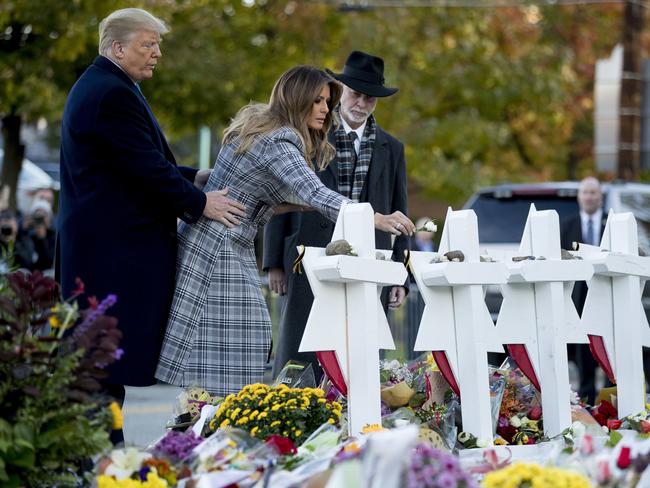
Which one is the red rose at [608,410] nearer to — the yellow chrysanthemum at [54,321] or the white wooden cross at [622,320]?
the white wooden cross at [622,320]

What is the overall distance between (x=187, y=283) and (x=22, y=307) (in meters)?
1.44

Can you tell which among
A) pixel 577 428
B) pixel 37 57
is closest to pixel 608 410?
pixel 577 428

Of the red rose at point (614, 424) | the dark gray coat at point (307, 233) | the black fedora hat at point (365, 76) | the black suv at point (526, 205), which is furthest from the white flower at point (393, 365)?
the black suv at point (526, 205)

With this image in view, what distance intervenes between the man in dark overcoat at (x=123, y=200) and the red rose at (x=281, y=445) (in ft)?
3.26

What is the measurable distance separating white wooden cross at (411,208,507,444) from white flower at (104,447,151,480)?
4.94ft

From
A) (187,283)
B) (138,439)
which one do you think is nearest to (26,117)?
(138,439)

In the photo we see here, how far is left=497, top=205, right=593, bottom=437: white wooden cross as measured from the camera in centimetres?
532

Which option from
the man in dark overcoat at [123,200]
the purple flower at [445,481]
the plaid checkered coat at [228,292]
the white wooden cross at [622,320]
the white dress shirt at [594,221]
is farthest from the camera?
the white dress shirt at [594,221]

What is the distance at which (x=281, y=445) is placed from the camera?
4.27 metres

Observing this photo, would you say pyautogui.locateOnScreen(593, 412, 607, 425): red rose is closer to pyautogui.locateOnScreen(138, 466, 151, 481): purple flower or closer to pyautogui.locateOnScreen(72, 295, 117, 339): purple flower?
pyautogui.locateOnScreen(138, 466, 151, 481): purple flower

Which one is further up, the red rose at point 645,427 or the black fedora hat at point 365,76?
the black fedora hat at point 365,76

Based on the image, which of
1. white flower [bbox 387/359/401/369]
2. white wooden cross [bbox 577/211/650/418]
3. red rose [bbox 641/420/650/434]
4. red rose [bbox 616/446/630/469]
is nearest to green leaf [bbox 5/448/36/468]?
red rose [bbox 616/446/630/469]

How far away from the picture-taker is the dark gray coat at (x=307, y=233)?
252 inches

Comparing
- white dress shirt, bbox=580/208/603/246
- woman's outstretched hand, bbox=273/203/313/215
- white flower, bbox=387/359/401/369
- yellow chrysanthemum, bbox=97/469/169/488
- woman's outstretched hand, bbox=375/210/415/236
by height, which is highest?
white dress shirt, bbox=580/208/603/246
